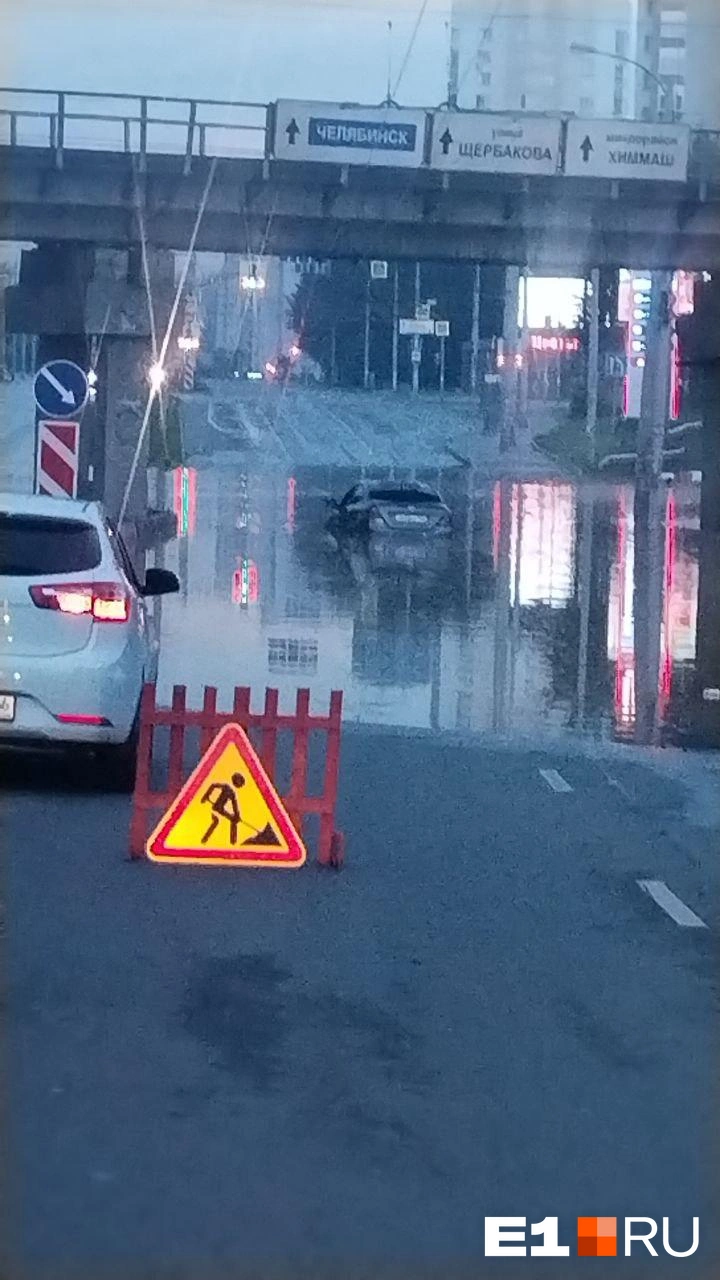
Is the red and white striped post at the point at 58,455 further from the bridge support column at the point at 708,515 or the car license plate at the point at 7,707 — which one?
the car license plate at the point at 7,707

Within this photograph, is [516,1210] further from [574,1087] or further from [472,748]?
[472,748]

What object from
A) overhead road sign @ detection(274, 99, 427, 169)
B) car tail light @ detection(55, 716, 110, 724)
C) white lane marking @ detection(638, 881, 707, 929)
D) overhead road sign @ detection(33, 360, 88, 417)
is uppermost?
overhead road sign @ detection(274, 99, 427, 169)

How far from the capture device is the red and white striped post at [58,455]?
67.2 ft

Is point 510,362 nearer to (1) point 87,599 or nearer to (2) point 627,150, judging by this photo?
(2) point 627,150

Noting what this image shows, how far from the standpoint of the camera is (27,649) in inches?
452

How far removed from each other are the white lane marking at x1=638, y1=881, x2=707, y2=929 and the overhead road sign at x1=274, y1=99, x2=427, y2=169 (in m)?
33.3

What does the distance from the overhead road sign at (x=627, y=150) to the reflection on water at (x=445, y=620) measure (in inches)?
283

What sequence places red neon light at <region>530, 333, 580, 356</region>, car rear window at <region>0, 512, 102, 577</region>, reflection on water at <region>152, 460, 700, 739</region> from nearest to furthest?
car rear window at <region>0, 512, 102, 577</region> → reflection on water at <region>152, 460, 700, 739</region> → red neon light at <region>530, 333, 580, 356</region>

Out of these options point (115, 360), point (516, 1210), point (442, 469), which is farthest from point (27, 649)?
point (442, 469)

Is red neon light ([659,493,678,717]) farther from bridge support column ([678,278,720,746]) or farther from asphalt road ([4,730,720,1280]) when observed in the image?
asphalt road ([4,730,720,1280])

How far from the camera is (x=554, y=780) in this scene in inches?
532

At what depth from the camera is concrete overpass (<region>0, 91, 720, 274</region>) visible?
3906 centimetres

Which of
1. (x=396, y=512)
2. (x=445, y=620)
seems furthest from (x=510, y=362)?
(x=445, y=620)

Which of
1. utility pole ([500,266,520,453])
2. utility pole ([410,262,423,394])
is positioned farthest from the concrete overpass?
utility pole ([410,262,423,394])
